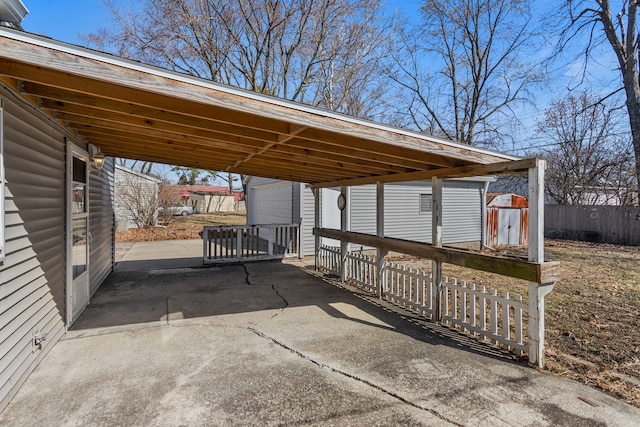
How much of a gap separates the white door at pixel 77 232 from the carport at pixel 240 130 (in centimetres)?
41

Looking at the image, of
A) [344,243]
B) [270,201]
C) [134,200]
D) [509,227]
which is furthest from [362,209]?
[134,200]

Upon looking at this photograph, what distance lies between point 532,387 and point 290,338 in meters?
2.30

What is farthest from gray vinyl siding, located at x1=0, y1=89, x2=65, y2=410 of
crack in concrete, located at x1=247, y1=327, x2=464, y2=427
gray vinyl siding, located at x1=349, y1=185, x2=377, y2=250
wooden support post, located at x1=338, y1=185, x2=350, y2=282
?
gray vinyl siding, located at x1=349, y1=185, x2=377, y2=250

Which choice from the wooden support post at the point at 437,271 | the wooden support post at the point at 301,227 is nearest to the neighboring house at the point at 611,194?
the wooden support post at the point at 301,227

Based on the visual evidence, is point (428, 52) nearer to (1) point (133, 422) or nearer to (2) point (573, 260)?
(2) point (573, 260)

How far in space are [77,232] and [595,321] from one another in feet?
22.6

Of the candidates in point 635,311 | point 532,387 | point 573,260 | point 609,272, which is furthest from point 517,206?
point 532,387

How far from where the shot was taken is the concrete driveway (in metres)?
2.44

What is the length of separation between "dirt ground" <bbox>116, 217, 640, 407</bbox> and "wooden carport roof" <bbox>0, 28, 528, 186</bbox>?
2.02 m

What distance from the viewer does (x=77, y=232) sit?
15.3 feet

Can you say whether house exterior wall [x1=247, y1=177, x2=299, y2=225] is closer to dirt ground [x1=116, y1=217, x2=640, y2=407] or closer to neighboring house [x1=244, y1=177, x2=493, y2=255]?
neighboring house [x1=244, y1=177, x2=493, y2=255]

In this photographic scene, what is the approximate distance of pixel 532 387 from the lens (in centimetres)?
284

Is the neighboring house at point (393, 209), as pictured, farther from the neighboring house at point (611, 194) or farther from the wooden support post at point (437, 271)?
the neighboring house at point (611, 194)

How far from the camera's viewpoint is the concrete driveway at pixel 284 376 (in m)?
2.44
